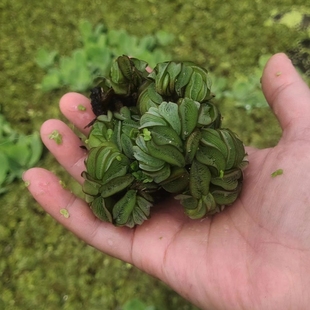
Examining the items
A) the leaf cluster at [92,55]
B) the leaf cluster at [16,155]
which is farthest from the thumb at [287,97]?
the leaf cluster at [16,155]

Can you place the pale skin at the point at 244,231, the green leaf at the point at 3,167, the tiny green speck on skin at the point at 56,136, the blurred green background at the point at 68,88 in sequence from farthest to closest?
the green leaf at the point at 3,167
the blurred green background at the point at 68,88
the tiny green speck on skin at the point at 56,136
the pale skin at the point at 244,231

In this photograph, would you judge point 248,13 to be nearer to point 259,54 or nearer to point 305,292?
point 259,54

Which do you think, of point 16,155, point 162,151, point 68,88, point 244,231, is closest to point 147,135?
point 162,151

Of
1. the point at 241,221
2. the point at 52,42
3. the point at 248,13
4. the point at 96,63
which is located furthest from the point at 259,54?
the point at 241,221

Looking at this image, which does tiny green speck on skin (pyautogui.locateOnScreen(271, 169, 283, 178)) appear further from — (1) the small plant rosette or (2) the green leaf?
(2) the green leaf

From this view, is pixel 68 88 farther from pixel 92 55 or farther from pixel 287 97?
pixel 287 97

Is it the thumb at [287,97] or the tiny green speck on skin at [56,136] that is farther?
the tiny green speck on skin at [56,136]

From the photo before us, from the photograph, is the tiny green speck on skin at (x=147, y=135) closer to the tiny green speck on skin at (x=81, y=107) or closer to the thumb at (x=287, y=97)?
the thumb at (x=287, y=97)

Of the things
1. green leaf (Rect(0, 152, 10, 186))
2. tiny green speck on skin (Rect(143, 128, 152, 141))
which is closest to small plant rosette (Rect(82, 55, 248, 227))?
tiny green speck on skin (Rect(143, 128, 152, 141))
